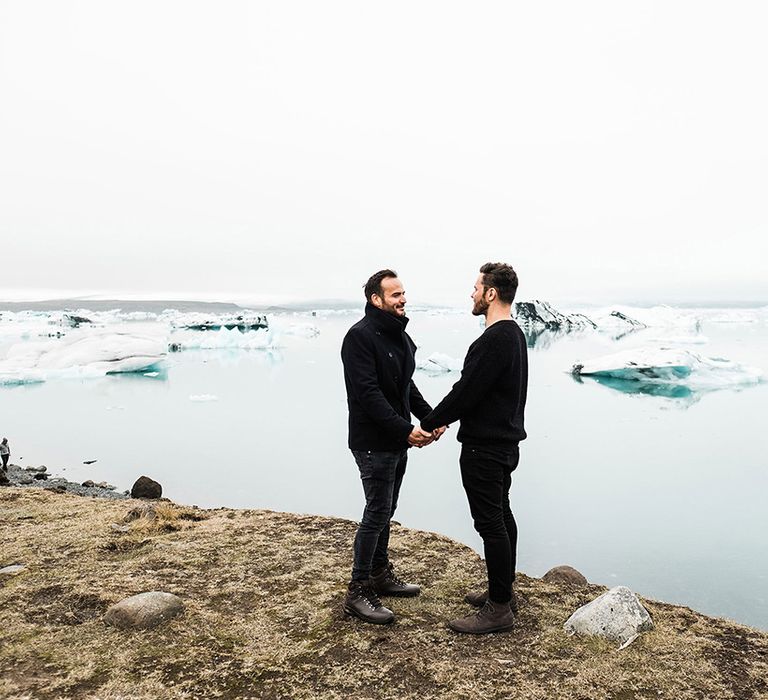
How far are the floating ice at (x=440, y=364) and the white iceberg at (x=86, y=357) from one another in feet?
37.5

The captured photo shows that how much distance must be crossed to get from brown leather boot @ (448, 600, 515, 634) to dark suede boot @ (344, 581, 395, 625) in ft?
1.32

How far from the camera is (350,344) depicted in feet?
11.8

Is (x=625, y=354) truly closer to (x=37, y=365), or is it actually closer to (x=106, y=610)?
(x=106, y=610)

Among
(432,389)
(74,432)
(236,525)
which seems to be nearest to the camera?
(236,525)

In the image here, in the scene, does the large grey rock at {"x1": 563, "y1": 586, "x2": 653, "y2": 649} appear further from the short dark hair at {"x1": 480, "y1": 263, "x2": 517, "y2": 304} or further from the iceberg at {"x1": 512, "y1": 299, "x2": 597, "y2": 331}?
the iceberg at {"x1": 512, "y1": 299, "x2": 597, "y2": 331}

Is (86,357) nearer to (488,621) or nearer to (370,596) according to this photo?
(370,596)

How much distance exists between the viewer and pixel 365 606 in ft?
11.9

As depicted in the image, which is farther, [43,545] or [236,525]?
[236,525]

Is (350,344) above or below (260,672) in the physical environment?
above

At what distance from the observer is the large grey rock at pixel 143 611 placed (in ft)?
11.6

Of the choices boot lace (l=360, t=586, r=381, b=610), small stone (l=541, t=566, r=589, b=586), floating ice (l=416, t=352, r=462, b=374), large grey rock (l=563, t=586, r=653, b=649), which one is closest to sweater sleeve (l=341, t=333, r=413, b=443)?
boot lace (l=360, t=586, r=381, b=610)

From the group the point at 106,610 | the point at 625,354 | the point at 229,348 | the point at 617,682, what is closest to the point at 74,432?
the point at 106,610

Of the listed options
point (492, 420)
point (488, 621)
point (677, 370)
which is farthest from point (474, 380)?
point (677, 370)

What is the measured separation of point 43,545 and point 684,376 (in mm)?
21848
